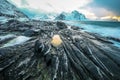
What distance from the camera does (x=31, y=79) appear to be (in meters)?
11.2

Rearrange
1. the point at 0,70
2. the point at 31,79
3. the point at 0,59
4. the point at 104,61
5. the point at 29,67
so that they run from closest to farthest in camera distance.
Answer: the point at 31,79, the point at 0,70, the point at 29,67, the point at 0,59, the point at 104,61

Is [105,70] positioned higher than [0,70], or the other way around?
[0,70]

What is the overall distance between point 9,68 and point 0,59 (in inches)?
87.3

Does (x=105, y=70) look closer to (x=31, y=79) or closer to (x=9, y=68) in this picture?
(x=31, y=79)

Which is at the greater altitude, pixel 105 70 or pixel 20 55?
pixel 20 55

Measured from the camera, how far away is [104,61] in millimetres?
15625

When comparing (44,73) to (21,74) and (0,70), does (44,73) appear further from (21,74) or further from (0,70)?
(0,70)

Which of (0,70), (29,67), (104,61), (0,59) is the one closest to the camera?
(0,70)

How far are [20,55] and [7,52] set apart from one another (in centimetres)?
180

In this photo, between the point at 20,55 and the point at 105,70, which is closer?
the point at 105,70

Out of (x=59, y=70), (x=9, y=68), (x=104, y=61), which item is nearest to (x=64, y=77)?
(x=59, y=70)

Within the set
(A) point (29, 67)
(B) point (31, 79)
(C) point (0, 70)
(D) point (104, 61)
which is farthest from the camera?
(D) point (104, 61)

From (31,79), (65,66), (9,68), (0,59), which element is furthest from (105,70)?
(0,59)

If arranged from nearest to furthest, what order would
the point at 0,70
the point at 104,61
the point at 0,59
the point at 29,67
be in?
1. the point at 0,70
2. the point at 29,67
3. the point at 0,59
4. the point at 104,61
